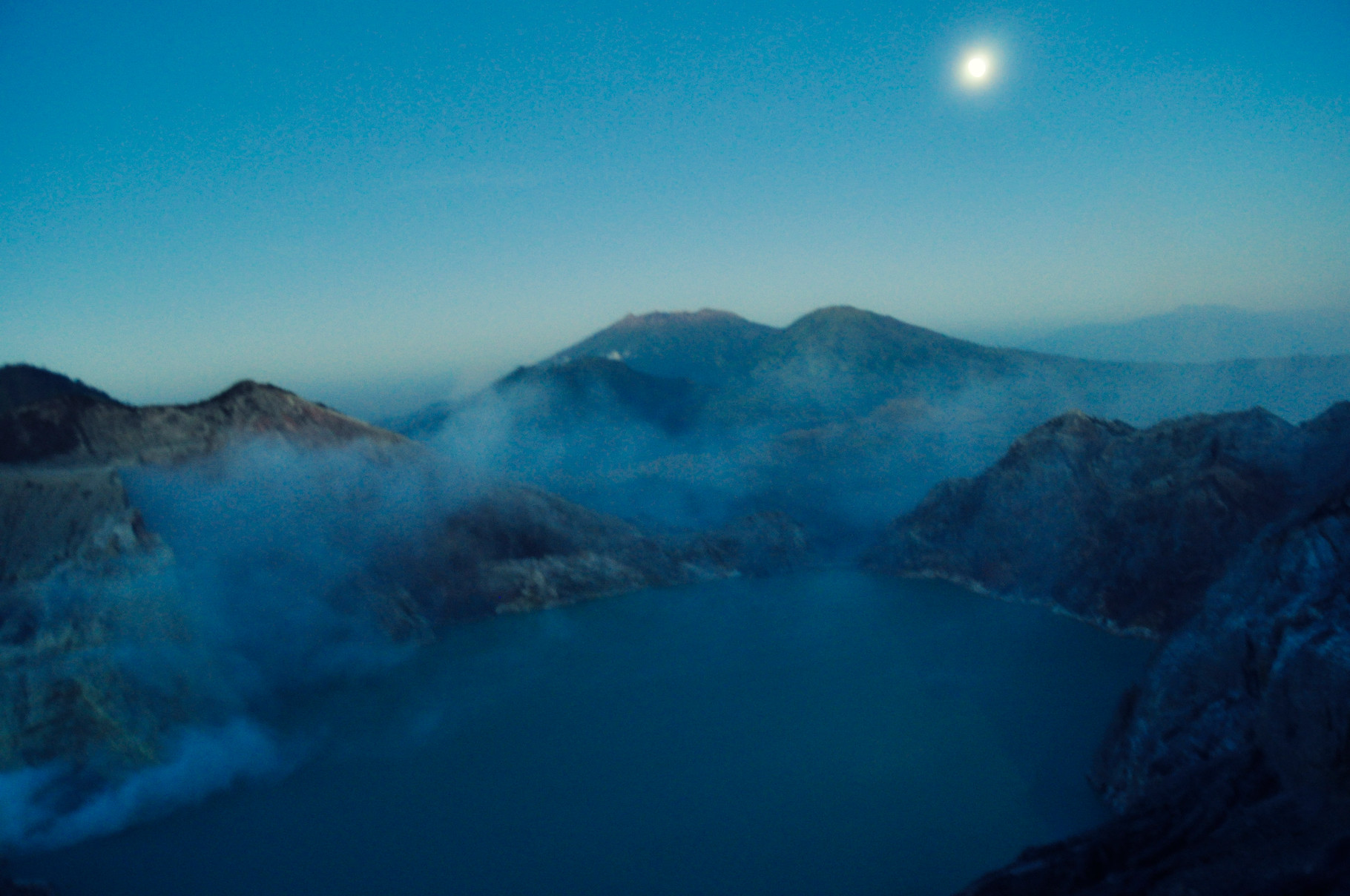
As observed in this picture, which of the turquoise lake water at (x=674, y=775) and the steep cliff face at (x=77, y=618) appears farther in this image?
the steep cliff face at (x=77, y=618)

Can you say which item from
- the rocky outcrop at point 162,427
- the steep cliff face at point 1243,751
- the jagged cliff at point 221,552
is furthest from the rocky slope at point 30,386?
the steep cliff face at point 1243,751

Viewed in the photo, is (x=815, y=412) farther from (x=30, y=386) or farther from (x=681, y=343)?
(x=30, y=386)

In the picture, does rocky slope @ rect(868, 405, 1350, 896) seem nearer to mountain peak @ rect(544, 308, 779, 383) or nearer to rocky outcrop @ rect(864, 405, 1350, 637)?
rocky outcrop @ rect(864, 405, 1350, 637)

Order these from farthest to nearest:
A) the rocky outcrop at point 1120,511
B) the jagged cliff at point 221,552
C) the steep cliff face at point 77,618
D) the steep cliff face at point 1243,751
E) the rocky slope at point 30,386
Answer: the rocky slope at point 30,386 < the rocky outcrop at point 1120,511 < the jagged cliff at point 221,552 < the steep cliff face at point 77,618 < the steep cliff face at point 1243,751

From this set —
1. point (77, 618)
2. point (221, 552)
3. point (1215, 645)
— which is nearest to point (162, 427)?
point (221, 552)

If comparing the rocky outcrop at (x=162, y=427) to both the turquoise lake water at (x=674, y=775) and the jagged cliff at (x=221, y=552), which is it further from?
the turquoise lake water at (x=674, y=775)

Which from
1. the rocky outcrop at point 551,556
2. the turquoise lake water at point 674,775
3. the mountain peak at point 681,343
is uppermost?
the mountain peak at point 681,343

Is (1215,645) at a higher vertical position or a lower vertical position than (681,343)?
lower
